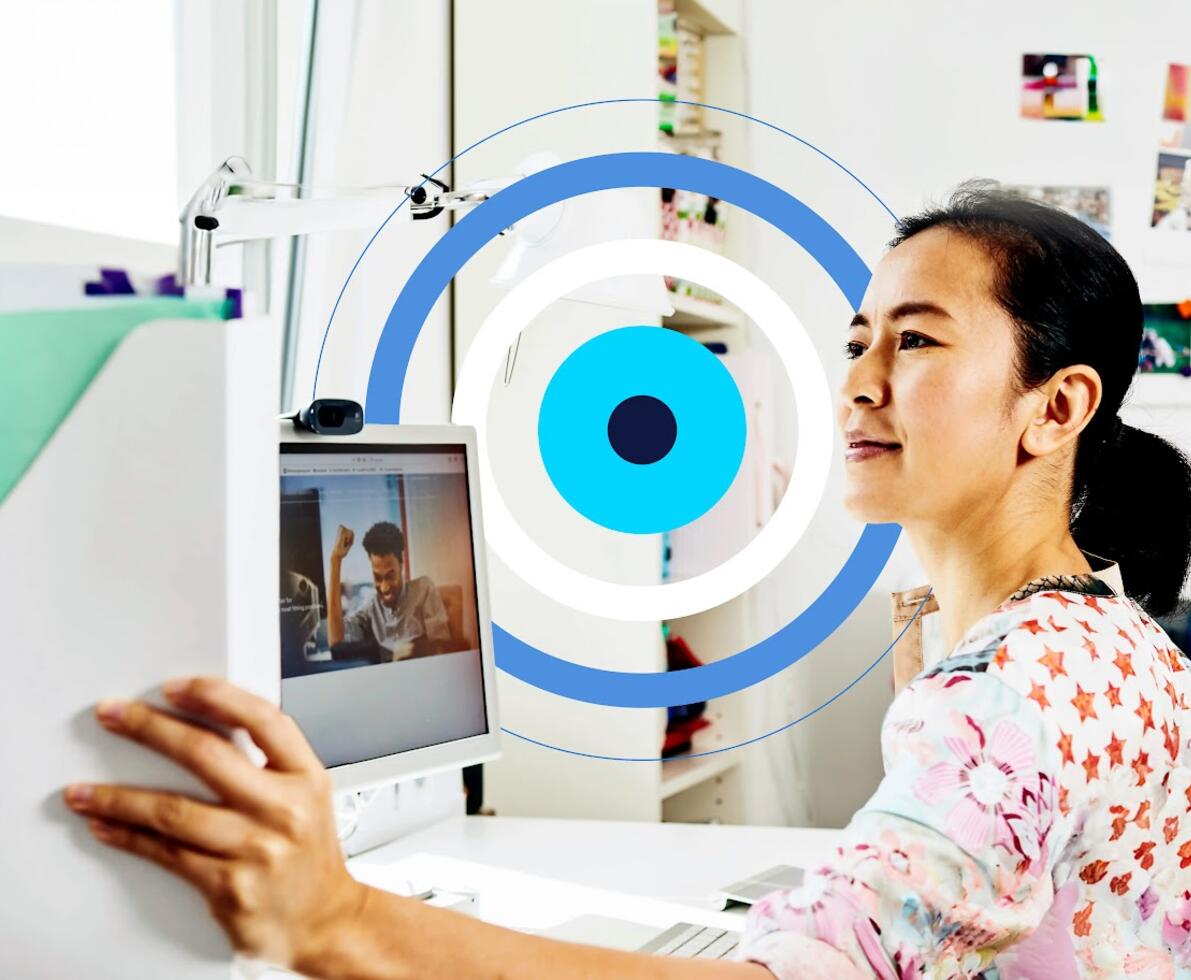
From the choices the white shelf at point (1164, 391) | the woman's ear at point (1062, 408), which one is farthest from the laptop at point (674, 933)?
the white shelf at point (1164, 391)

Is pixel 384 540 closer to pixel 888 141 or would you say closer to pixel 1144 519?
pixel 1144 519

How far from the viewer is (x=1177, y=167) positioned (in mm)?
2734

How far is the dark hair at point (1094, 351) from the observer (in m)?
0.95

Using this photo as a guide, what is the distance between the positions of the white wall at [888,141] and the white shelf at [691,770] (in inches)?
12.8

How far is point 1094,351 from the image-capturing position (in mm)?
970

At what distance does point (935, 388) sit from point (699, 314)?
150 cm

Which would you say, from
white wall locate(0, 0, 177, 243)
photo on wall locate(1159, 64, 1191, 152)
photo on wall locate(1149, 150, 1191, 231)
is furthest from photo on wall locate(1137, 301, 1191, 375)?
white wall locate(0, 0, 177, 243)

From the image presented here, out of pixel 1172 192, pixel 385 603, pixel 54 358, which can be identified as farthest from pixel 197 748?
pixel 1172 192

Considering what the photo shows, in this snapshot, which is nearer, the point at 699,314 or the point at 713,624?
the point at 699,314

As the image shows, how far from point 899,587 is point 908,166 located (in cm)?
96

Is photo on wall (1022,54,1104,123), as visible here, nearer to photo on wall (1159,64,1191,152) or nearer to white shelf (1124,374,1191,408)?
photo on wall (1159,64,1191,152)

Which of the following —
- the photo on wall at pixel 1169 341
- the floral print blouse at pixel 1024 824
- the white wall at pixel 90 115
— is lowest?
the floral print blouse at pixel 1024 824

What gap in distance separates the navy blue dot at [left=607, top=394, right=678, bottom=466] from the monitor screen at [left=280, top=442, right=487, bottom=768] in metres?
0.68

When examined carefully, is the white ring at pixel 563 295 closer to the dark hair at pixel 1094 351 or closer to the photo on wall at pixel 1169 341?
the dark hair at pixel 1094 351
